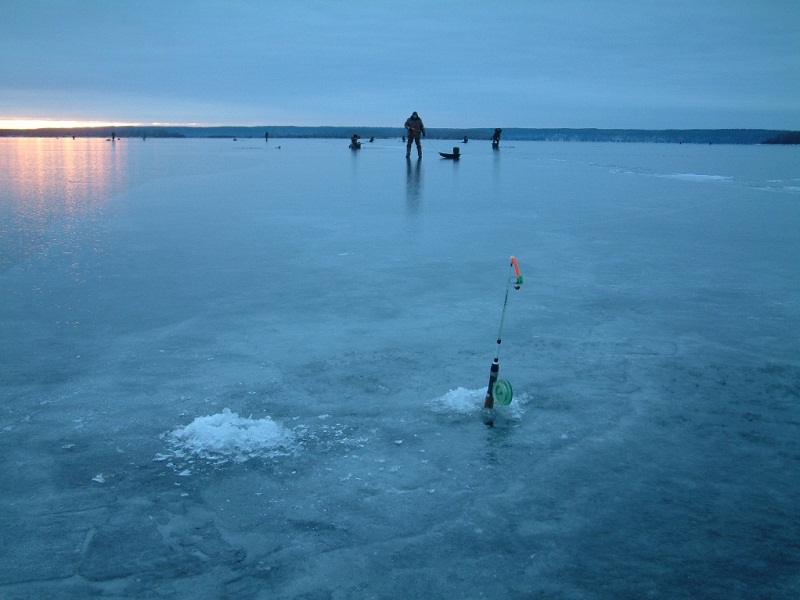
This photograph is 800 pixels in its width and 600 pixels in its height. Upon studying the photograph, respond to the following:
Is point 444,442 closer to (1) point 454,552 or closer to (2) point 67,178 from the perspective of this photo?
(1) point 454,552

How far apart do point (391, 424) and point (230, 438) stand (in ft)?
3.78

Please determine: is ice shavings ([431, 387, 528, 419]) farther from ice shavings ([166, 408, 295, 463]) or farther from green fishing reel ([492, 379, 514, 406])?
ice shavings ([166, 408, 295, 463])

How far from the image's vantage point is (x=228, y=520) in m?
3.72

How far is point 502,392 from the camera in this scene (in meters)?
5.05

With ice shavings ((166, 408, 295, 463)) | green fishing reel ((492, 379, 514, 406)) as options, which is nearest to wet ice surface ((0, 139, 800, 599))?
ice shavings ((166, 408, 295, 463))

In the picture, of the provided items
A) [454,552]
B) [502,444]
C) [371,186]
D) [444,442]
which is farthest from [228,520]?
[371,186]

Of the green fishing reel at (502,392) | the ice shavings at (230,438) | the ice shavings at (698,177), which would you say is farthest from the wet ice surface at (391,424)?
the ice shavings at (698,177)

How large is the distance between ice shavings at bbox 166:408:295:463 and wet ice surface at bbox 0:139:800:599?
0.02m

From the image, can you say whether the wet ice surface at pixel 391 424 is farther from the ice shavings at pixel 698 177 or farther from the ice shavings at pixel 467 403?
the ice shavings at pixel 698 177

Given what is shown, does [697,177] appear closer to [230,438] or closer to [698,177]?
[698,177]

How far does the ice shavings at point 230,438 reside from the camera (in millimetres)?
4461

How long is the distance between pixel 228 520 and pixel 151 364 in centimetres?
266

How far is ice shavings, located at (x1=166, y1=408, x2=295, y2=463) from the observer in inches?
176

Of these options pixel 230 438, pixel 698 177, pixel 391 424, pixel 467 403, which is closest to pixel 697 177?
pixel 698 177
